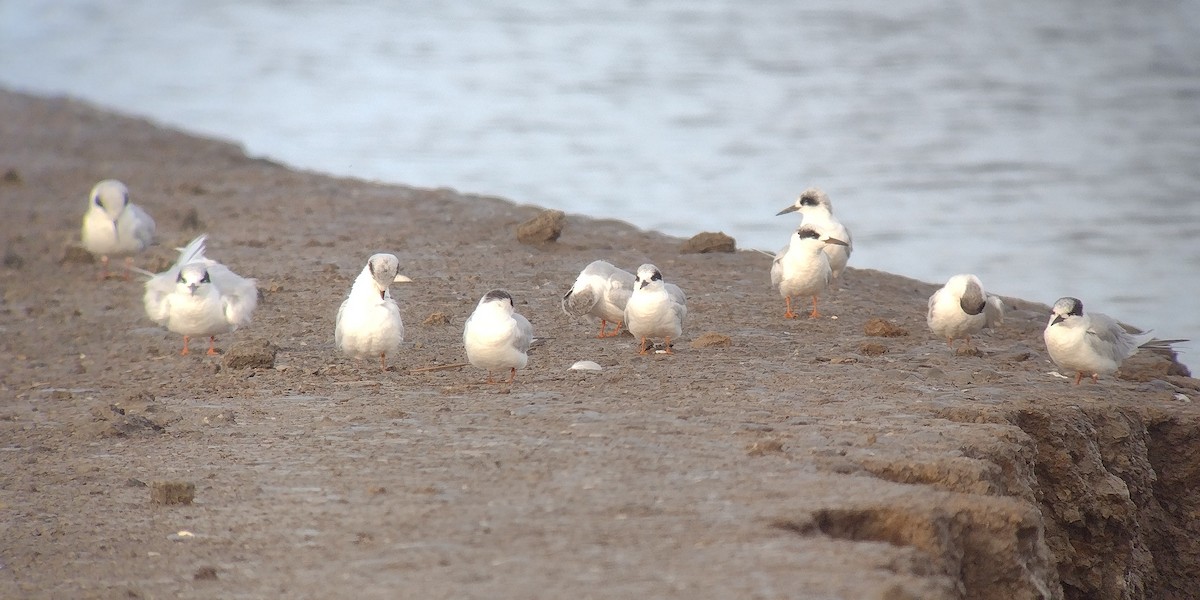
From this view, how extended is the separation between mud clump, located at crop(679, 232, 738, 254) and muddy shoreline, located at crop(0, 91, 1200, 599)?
33 cm

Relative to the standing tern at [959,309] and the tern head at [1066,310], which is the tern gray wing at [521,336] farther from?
the tern head at [1066,310]

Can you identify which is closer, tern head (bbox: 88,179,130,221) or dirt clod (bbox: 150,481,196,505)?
dirt clod (bbox: 150,481,196,505)

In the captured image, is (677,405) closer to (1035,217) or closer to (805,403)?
(805,403)

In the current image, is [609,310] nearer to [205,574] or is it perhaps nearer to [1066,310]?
[1066,310]

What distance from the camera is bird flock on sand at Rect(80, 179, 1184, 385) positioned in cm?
736

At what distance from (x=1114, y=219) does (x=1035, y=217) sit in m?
0.81

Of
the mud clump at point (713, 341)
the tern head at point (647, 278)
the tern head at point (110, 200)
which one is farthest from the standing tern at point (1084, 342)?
the tern head at point (110, 200)

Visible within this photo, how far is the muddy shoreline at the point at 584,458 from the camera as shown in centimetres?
485

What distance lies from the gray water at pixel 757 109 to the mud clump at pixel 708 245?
2921mm

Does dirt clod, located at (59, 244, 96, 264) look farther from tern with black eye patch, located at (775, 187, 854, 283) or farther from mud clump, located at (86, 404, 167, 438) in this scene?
tern with black eye patch, located at (775, 187, 854, 283)

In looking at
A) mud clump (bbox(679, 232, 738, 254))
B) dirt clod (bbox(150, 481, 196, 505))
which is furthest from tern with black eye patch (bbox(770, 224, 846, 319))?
dirt clod (bbox(150, 481, 196, 505))

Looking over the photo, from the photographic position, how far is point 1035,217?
1616 cm

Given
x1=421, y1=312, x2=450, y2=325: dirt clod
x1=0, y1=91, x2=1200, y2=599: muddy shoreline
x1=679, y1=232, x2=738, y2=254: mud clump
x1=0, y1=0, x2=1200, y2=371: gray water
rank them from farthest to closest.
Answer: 1. x1=0, y1=0, x2=1200, y2=371: gray water
2. x1=679, y1=232, x2=738, y2=254: mud clump
3. x1=421, y1=312, x2=450, y2=325: dirt clod
4. x1=0, y1=91, x2=1200, y2=599: muddy shoreline

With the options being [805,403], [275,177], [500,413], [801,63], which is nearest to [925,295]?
[805,403]
